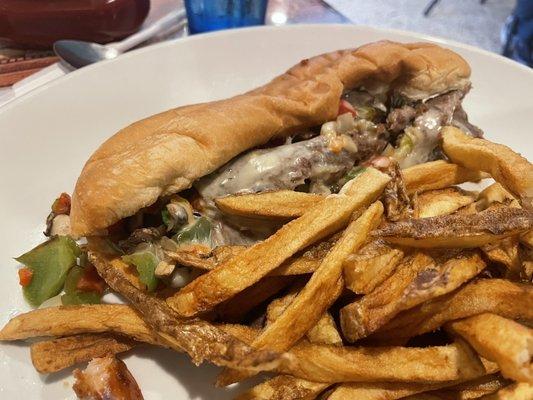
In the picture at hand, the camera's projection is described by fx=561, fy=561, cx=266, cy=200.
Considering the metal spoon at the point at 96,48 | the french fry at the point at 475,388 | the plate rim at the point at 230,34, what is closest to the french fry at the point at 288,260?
the french fry at the point at 475,388

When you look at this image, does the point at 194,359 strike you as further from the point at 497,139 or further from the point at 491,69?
the point at 491,69

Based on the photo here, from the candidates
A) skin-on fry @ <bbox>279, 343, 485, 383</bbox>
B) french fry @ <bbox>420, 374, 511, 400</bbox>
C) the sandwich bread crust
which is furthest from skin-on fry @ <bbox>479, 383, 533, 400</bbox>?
the sandwich bread crust

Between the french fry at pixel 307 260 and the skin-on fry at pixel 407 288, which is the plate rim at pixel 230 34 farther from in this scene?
the skin-on fry at pixel 407 288

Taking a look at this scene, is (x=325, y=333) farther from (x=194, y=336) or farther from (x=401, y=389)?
(x=194, y=336)

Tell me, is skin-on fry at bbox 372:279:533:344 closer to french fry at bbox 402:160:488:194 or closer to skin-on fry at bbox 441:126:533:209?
skin-on fry at bbox 441:126:533:209

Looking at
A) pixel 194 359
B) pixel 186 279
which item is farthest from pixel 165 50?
pixel 194 359

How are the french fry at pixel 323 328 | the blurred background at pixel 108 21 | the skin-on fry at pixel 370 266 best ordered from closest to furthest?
the skin-on fry at pixel 370 266
the french fry at pixel 323 328
the blurred background at pixel 108 21

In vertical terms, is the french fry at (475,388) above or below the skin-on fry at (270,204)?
below
